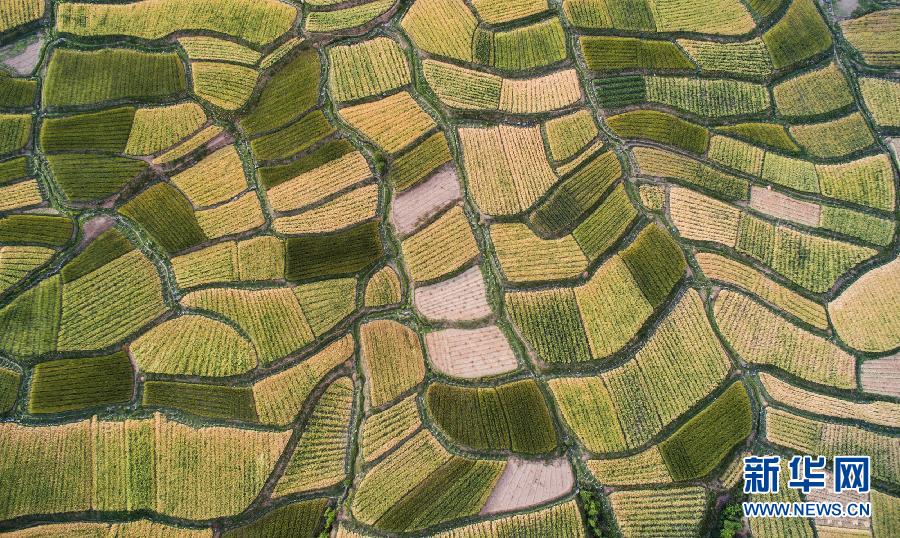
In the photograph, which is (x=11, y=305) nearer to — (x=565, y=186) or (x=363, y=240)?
(x=363, y=240)

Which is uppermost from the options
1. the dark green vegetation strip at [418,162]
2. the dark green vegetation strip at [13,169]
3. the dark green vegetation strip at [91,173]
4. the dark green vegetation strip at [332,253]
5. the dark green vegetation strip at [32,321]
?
the dark green vegetation strip at [13,169]

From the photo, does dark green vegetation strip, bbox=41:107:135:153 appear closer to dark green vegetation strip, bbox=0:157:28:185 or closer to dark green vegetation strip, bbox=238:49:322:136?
dark green vegetation strip, bbox=0:157:28:185

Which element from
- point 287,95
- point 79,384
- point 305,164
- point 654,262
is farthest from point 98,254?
point 654,262

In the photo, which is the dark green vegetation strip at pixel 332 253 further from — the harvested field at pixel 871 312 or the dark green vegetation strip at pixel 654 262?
the harvested field at pixel 871 312

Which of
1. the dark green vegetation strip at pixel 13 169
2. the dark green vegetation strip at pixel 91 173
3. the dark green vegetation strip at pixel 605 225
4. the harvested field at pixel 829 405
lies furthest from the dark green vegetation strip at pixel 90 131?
the harvested field at pixel 829 405

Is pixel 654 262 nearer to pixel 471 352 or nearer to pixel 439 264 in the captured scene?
pixel 471 352

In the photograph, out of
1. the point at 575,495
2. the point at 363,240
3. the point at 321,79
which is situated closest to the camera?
the point at 575,495

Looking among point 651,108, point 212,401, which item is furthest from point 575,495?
point 651,108

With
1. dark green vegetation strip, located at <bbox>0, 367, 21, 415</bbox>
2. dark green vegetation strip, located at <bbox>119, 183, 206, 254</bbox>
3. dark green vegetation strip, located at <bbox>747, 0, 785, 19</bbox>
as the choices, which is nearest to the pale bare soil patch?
dark green vegetation strip, located at <bbox>747, 0, 785, 19</bbox>
